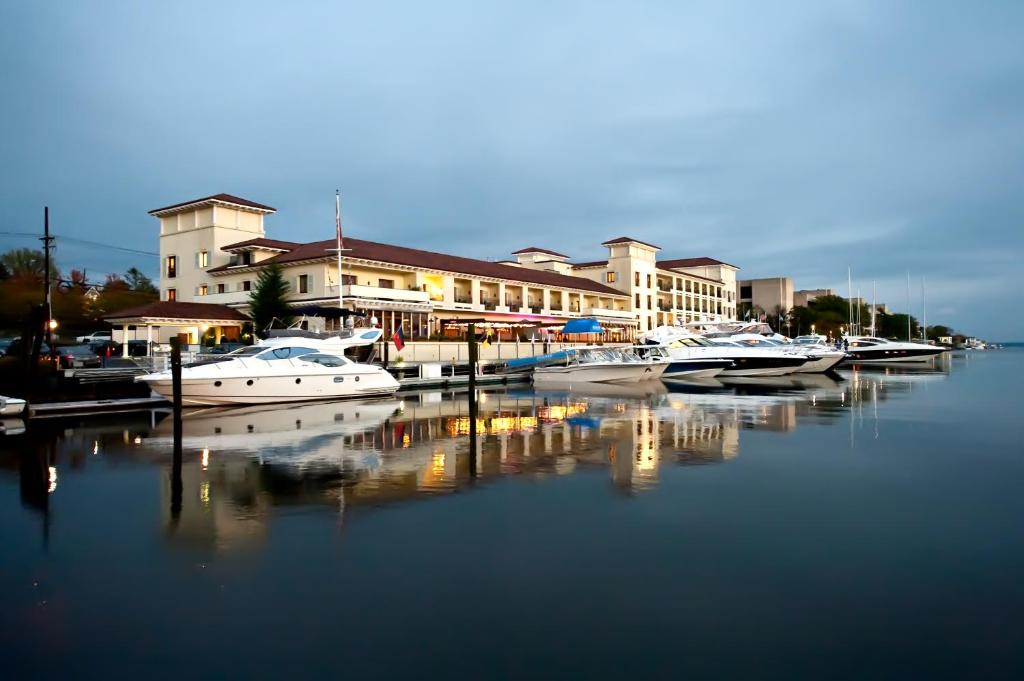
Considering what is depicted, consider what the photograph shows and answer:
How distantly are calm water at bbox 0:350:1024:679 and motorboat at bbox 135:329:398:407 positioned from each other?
647 centimetres

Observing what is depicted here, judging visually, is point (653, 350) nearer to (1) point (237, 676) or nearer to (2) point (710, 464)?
(2) point (710, 464)

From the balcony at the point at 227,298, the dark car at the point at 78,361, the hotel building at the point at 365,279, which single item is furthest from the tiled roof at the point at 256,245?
the dark car at the point at 78,361

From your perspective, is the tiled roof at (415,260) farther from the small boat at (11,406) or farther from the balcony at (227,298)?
the small boat at (11,406)

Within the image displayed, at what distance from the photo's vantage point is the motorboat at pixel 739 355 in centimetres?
3912

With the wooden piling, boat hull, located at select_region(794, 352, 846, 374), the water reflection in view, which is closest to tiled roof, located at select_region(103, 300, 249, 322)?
the water reflection

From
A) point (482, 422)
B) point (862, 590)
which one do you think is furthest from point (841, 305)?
point (862, 590)

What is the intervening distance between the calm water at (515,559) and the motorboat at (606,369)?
64.5 ft

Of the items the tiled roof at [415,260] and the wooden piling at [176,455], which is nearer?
the wooden piling at [176,455]

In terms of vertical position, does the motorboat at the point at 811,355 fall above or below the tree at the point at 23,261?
below

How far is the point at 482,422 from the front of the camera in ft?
71.3

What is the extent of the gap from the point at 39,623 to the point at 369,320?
36.7m

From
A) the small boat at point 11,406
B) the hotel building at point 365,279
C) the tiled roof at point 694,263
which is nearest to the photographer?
the small boat at point 11,406

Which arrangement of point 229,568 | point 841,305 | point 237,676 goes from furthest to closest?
point 841,305
point 229,568
point 237,676

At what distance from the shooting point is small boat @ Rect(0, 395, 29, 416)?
20000mm
